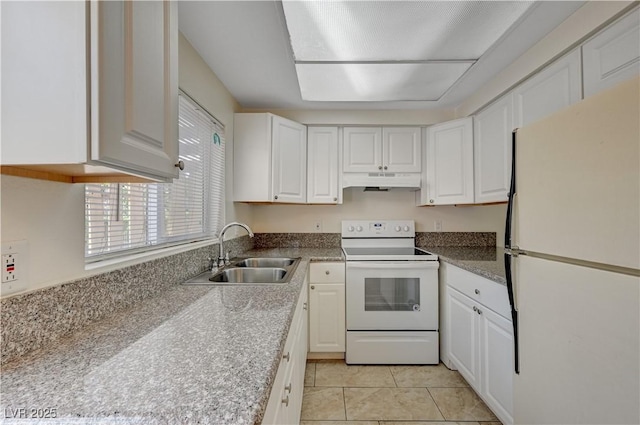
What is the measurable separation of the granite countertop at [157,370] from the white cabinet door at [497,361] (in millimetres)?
1224

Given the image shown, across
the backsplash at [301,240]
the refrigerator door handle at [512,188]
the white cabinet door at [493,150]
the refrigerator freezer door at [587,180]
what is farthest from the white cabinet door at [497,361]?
the backsplash at [301,240]

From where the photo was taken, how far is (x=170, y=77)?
0.84 m

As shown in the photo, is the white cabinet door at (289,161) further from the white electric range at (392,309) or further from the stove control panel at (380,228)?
the white electric range at (392,309)

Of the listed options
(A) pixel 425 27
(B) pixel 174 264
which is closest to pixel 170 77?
(B) pixel 174 264

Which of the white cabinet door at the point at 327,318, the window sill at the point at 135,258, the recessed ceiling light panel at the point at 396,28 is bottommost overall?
the white cabinet door at the point at 327,318

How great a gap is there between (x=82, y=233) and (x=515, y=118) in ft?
7.91

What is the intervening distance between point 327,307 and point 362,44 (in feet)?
6.15

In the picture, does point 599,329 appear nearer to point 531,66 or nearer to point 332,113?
point 531,66

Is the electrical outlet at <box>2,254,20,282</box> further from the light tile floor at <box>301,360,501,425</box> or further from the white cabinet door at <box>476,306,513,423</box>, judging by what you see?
the white cabinet door at <box>476,306,513,423</box>

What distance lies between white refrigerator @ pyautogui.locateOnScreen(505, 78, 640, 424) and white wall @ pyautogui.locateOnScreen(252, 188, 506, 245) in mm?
1602

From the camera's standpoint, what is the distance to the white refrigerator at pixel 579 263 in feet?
2.62

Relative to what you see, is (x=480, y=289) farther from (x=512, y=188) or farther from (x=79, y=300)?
(x=79, y=300)

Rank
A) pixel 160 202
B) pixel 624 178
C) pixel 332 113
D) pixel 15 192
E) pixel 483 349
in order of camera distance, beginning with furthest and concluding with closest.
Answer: pixel 332 113, pixel 483 349, pixel 160 202, pixel 624 178, pixel 15 192

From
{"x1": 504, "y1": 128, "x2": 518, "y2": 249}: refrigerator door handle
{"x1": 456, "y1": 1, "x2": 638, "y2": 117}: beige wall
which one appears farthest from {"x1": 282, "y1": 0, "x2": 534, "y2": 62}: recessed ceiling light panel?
{"x1": 504, "y1": 128, "x2": 518, "y2": 249}: refrigerator door handle
